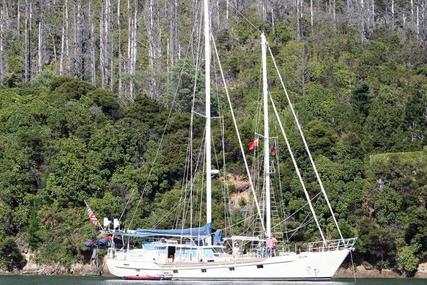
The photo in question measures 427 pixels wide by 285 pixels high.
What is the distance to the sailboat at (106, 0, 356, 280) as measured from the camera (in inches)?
1903

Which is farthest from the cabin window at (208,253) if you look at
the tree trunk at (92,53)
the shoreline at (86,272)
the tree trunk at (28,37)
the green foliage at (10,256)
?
the tree trunk at (28,37)

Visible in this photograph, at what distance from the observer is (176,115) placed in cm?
7606

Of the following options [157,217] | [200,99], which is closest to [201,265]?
[157,217]

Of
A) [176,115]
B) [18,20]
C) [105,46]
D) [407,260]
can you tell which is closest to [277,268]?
[407,260]

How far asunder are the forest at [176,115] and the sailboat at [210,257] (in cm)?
924

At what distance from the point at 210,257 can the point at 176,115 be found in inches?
1089

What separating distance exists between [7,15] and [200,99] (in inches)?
1371

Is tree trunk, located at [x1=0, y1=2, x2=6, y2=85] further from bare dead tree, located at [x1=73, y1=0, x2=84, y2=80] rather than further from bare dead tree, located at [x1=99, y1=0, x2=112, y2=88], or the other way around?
bare dead tree, located at [x1=99, y1=0, x2=112, y2=88]

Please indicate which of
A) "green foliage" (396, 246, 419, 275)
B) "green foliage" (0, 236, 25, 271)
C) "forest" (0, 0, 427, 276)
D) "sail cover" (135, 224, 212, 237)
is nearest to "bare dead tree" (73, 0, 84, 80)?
"forest" (0, 0, 427, 276)

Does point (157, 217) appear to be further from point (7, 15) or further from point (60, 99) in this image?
point (7, 15)

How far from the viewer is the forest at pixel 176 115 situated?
64.9 metres

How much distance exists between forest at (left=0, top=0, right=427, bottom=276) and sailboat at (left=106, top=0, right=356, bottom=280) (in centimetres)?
924

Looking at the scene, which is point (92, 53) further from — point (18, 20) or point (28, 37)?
point (18, 20)

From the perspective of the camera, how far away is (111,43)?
96438 mm
